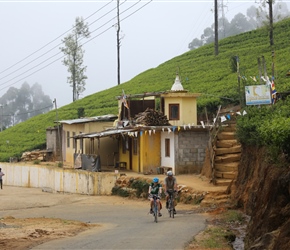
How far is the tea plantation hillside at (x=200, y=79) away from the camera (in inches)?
2301

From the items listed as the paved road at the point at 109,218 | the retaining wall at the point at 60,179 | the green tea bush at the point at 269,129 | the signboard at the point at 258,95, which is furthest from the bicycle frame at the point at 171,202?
the retaining wall at the point at 60,179

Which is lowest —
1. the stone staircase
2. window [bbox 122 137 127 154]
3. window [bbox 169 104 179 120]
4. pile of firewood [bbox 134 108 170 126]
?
the stone staircase

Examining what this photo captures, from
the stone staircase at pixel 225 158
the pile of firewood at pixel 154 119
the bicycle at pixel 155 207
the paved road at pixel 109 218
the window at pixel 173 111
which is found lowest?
the paved road at pixel 109 218

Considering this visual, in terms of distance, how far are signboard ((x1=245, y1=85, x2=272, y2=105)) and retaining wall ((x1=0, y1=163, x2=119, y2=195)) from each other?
12153 mm

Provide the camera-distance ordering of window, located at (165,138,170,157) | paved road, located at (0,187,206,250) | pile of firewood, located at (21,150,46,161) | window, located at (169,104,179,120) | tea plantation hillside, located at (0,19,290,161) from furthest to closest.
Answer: pile of firewood, located at (21,150,46,161), tea plantation hillside, located at (0,19,290,161), window, located at (169,104,179,120), window, located at (165,138,170,157), paved road, located at (0,187,206,250)

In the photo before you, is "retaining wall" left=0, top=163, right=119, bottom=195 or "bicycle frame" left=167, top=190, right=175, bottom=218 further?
"retaining wall" left=0, top=163, right=119, bottom=195

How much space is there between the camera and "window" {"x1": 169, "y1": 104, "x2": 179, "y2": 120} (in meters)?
42.4

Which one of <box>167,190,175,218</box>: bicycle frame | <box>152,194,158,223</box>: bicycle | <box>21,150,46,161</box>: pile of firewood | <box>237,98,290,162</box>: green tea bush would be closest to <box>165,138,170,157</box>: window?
<box>237,98,290,162</box>: green tea bush

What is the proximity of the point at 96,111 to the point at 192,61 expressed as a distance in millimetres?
20181

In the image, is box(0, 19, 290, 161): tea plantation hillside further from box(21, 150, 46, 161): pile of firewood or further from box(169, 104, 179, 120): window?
box(169, 104, 179, 120): window

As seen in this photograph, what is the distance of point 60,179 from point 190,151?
8.73 meters

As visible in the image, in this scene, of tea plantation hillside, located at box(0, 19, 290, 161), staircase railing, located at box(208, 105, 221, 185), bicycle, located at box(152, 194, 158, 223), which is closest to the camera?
bicycle, located at box(152, 194, 158, 223)

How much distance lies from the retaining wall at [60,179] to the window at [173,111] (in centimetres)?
664

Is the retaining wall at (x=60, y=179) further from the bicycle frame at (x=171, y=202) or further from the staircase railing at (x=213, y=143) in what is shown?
the bicycle frame at (x=171, y=202)
